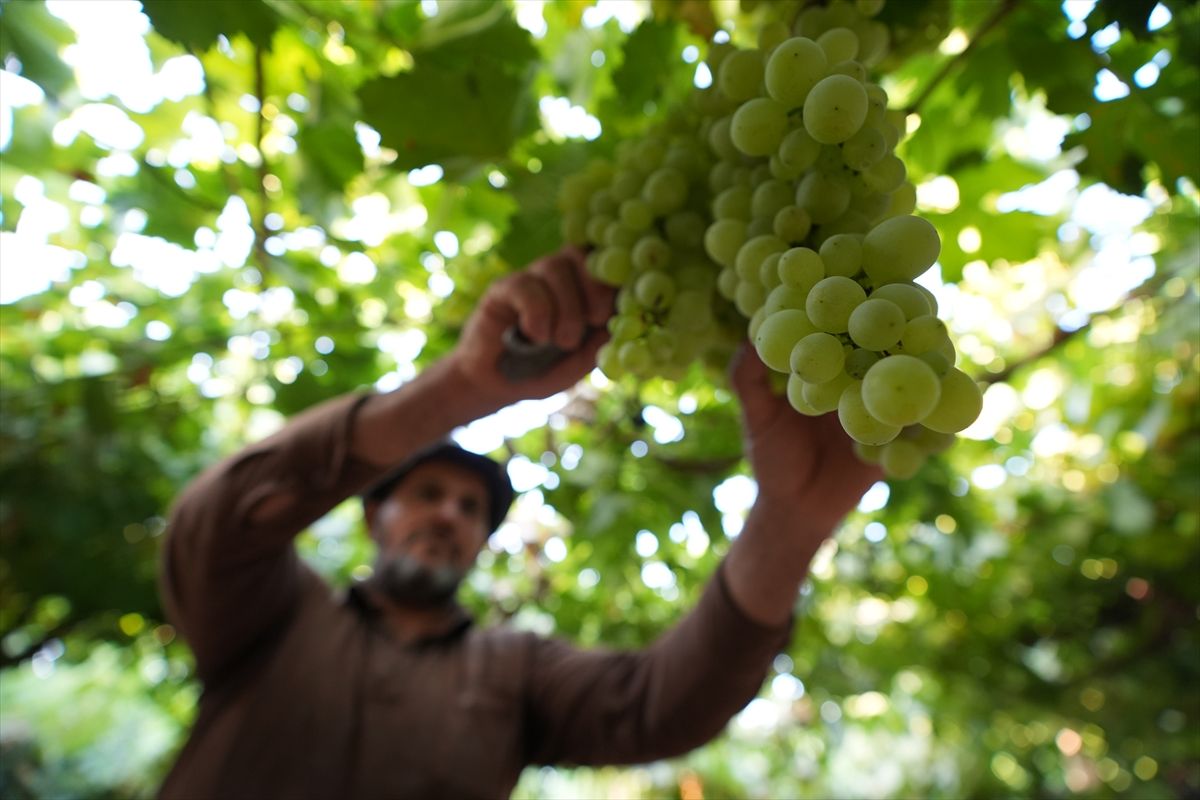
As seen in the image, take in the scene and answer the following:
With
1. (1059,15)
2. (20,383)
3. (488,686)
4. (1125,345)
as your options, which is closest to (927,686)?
(1125,345)

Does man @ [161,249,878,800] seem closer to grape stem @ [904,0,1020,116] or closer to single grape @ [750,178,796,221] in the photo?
single grape @ [750,178,796,221]

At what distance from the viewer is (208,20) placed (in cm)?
94

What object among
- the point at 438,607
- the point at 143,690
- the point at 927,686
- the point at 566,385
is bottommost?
the point at 927,686

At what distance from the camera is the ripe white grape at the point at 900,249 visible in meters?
0.56

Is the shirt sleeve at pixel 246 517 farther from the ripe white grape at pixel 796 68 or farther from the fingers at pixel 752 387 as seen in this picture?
the ripe white grape at pixel 796 68

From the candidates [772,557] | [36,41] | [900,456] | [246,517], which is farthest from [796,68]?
[36,41]

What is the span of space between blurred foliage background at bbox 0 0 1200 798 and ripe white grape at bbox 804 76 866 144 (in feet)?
1.21

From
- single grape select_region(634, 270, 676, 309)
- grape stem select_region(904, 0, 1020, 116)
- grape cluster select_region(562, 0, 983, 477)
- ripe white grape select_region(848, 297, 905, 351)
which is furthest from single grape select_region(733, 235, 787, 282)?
grape stem select_region(904, 0, 1020, 116)

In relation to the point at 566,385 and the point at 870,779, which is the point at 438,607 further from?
the point at 870,779

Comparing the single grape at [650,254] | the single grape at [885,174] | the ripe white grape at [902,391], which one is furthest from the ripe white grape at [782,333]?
the single grape at [650,254]

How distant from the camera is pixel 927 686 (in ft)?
9.87

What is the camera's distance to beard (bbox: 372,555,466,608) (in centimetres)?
178

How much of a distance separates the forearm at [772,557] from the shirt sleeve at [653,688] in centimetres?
4

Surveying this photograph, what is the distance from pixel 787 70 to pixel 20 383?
2352mm
